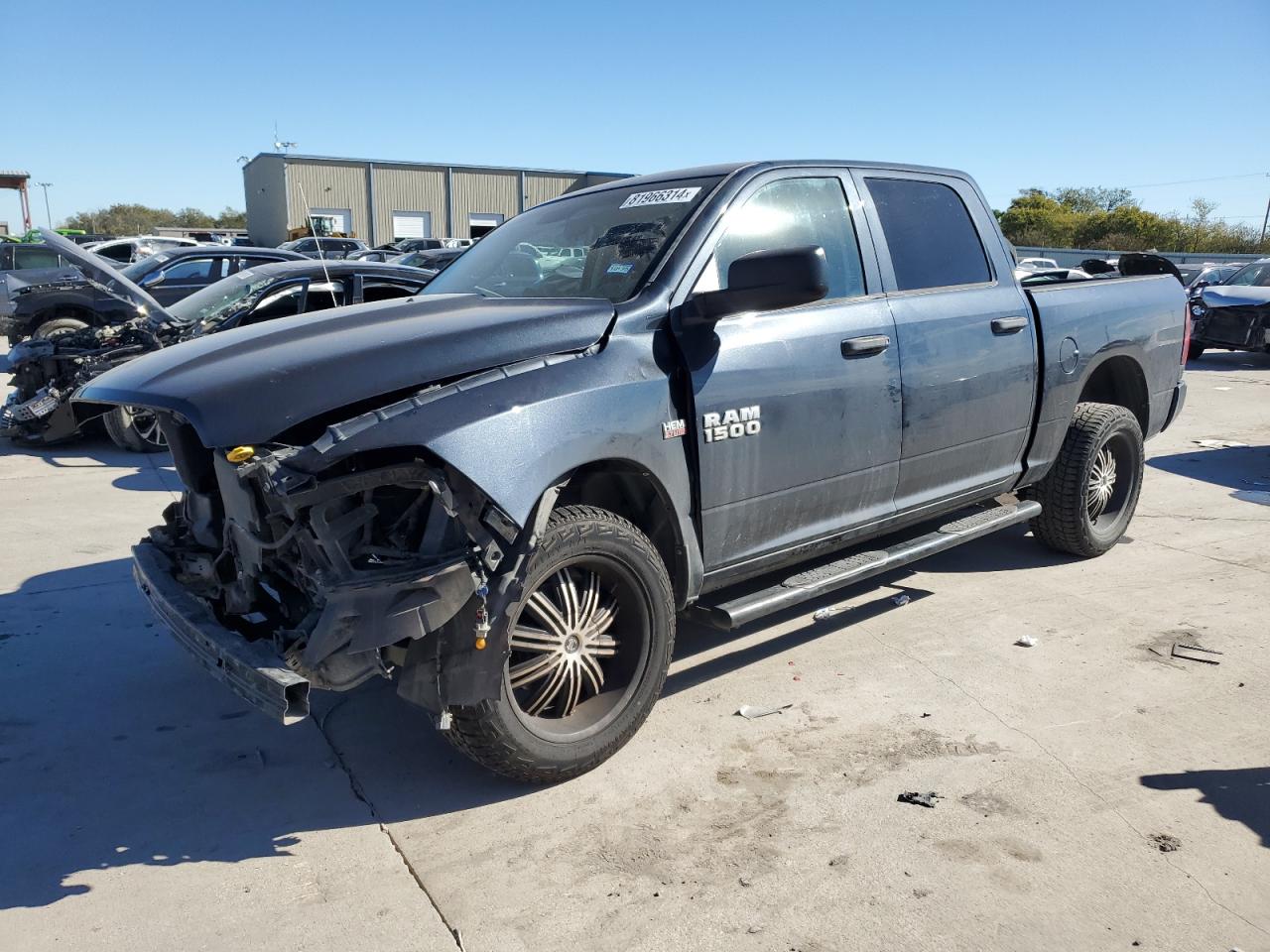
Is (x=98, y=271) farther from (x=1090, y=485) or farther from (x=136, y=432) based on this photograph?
(x=1090, y=485)

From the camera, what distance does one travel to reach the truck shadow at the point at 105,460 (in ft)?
24.7

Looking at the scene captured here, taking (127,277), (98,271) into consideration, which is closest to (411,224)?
(127,277)

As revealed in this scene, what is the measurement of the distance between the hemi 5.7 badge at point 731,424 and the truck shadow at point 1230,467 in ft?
17.7

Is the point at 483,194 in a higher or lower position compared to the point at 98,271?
higher

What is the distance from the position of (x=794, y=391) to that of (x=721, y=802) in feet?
4.94

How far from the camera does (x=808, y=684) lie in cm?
399

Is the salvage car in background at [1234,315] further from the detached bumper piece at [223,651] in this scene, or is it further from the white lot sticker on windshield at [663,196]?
the detached bumper piece at [223,651]

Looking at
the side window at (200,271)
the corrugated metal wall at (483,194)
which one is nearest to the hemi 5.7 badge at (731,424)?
the side window at (200,271)

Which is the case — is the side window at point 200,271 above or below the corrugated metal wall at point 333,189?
below

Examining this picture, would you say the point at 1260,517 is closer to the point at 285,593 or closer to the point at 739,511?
the point at 739,511

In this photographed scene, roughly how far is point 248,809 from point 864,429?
104 inches

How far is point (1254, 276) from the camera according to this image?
15742 mm

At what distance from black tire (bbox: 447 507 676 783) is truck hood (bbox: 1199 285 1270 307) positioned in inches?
575

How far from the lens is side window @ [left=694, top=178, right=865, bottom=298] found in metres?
3.65
